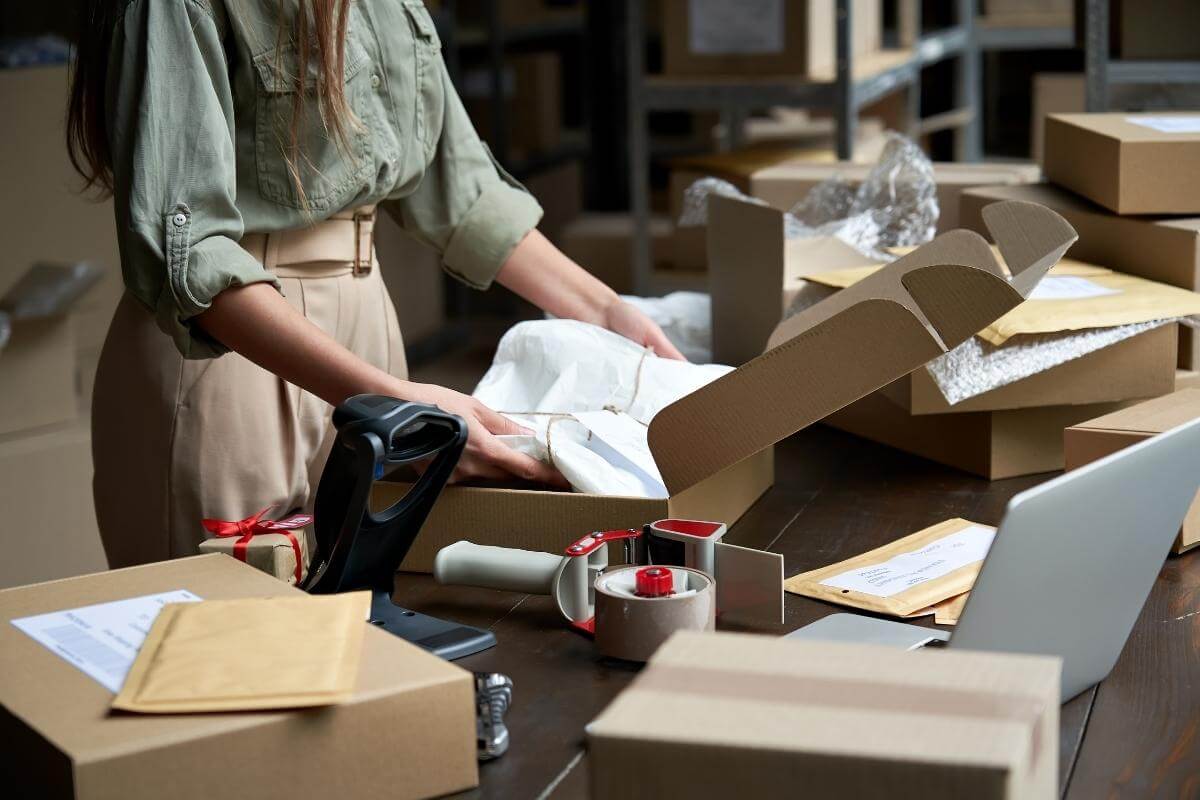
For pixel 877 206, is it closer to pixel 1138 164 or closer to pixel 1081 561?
pixel 1138 164

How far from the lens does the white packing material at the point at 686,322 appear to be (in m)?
1.87

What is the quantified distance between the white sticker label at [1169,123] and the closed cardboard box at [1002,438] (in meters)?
0.42

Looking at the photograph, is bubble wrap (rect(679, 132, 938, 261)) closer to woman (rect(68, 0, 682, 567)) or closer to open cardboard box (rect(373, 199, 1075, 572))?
woman (rect(68, 0, 682, 567))

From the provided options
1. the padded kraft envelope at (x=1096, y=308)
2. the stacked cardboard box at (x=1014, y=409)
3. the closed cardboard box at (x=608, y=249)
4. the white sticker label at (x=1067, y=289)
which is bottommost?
the closed cardboard box at (x=608, y=249)

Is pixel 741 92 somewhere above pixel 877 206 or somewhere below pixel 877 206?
above

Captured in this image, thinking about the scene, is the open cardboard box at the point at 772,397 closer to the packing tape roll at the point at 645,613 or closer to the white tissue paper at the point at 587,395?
the white tissue paper at the point at 587,395

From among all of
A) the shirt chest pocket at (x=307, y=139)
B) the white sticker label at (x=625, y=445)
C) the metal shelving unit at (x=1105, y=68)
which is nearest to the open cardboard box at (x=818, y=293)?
the white sticker label at (x=625, y=445)

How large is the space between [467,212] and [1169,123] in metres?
0.88

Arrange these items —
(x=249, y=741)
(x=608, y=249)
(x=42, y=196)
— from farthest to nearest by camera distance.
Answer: (x=608, y=249), (x=42, y=196), (x=249, y=741)

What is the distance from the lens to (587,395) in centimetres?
142

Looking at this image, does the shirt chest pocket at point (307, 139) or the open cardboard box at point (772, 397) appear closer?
the open cardboard box at point (772, 397)

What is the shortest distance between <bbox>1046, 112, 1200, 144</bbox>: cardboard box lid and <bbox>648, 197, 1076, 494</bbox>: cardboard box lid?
0.53 meters

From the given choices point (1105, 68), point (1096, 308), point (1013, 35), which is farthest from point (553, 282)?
point (1013, 35)

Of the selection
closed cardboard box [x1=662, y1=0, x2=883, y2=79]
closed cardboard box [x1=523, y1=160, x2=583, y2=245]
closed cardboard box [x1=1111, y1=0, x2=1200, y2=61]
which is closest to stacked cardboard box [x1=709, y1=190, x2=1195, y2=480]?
closed cardboard box [x1=1111, y1=0, x2=1200, y2=61]
